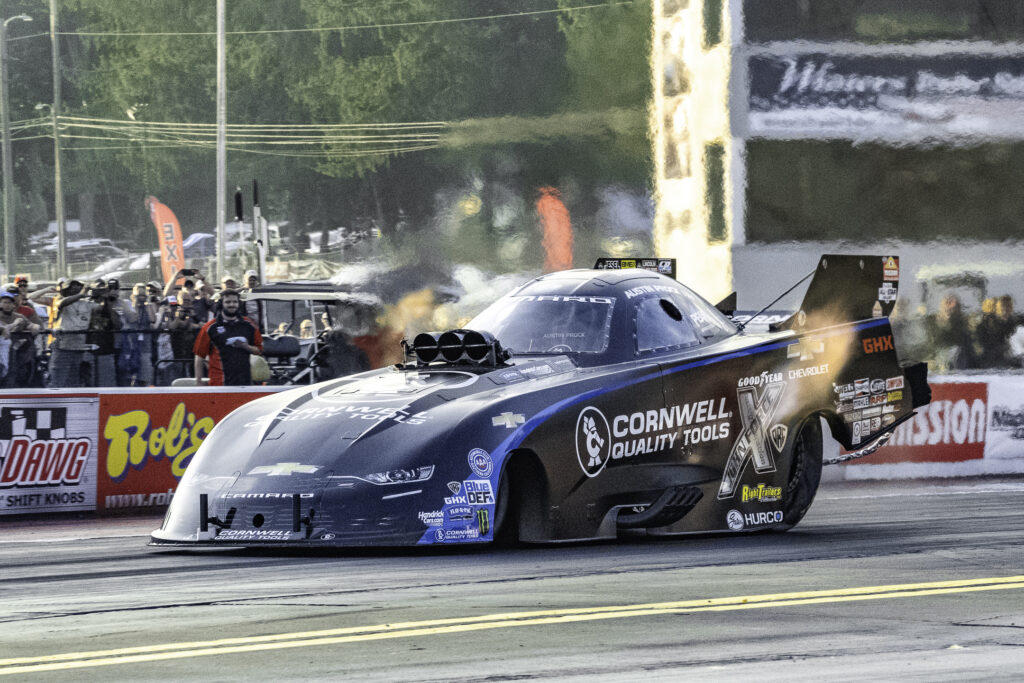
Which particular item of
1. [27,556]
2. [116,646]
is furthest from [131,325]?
[116,646]

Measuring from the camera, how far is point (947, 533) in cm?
1051

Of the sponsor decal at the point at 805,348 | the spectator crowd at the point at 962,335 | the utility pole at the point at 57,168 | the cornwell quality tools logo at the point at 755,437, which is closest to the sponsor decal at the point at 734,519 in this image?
the cornwell quality tools logo at the point at 755,437

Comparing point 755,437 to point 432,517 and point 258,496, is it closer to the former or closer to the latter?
point 432,517

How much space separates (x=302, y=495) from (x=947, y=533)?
4452 millimetres

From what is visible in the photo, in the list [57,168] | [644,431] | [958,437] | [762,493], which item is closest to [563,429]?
[644,431]

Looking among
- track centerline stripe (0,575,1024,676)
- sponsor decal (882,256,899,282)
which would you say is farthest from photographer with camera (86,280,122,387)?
track centerline stripe (0,575,1024,676)

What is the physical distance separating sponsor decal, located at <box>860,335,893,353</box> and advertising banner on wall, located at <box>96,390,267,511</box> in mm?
5499

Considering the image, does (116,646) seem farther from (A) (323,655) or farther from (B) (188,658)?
(A) (323,655)

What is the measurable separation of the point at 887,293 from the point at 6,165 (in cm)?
2607

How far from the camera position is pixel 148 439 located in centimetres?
1405

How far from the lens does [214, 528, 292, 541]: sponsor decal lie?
838 centimetres

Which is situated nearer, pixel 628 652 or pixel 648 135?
pixel 628 652

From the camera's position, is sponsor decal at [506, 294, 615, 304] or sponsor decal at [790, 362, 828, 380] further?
sponsor decal at [790, 362, 828, 380]

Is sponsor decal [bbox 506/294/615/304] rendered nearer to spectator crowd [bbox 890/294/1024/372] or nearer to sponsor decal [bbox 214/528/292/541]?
sponsor decal [bbox 214/528/292/541]
